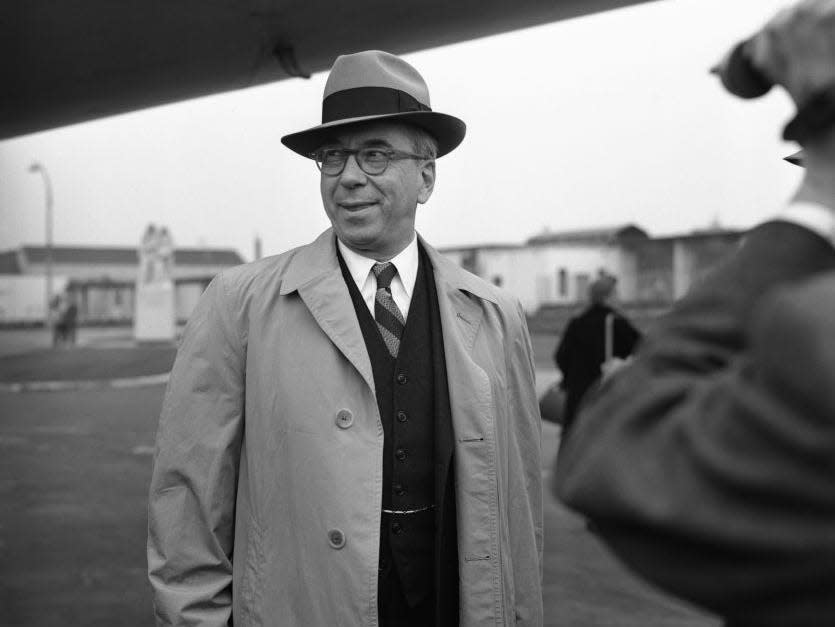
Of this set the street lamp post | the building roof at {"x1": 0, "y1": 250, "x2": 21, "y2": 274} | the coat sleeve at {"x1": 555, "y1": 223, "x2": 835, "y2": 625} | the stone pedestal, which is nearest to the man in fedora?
the coat sleeve at {"x1": 555, "y1": 223, "x2": 835, "y2": 625}

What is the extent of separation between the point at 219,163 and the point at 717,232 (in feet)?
10.2

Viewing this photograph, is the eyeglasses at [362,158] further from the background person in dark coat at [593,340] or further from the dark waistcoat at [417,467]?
the background person in dark coat at [593,340]

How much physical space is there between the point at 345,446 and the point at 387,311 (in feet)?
1.25

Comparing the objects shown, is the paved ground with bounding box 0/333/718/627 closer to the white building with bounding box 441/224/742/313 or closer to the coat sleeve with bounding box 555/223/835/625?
the white building with bounding box 441/224/742/313

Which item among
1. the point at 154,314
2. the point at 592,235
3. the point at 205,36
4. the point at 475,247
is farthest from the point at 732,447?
the point at 154,314

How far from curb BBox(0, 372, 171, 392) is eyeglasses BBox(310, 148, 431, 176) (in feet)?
15.8

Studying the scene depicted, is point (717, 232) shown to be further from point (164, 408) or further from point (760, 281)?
point (760, 281)

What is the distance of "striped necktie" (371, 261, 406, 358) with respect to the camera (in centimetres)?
207

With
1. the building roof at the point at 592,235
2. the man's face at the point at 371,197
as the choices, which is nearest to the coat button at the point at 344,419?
the man's face at the point at 371,197

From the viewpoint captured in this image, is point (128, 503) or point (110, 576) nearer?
point (110, 576)

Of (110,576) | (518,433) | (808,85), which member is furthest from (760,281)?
(110,576)

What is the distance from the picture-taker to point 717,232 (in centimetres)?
540

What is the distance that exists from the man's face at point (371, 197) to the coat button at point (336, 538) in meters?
0.70

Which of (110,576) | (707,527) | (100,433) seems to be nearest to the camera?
(707,527)
